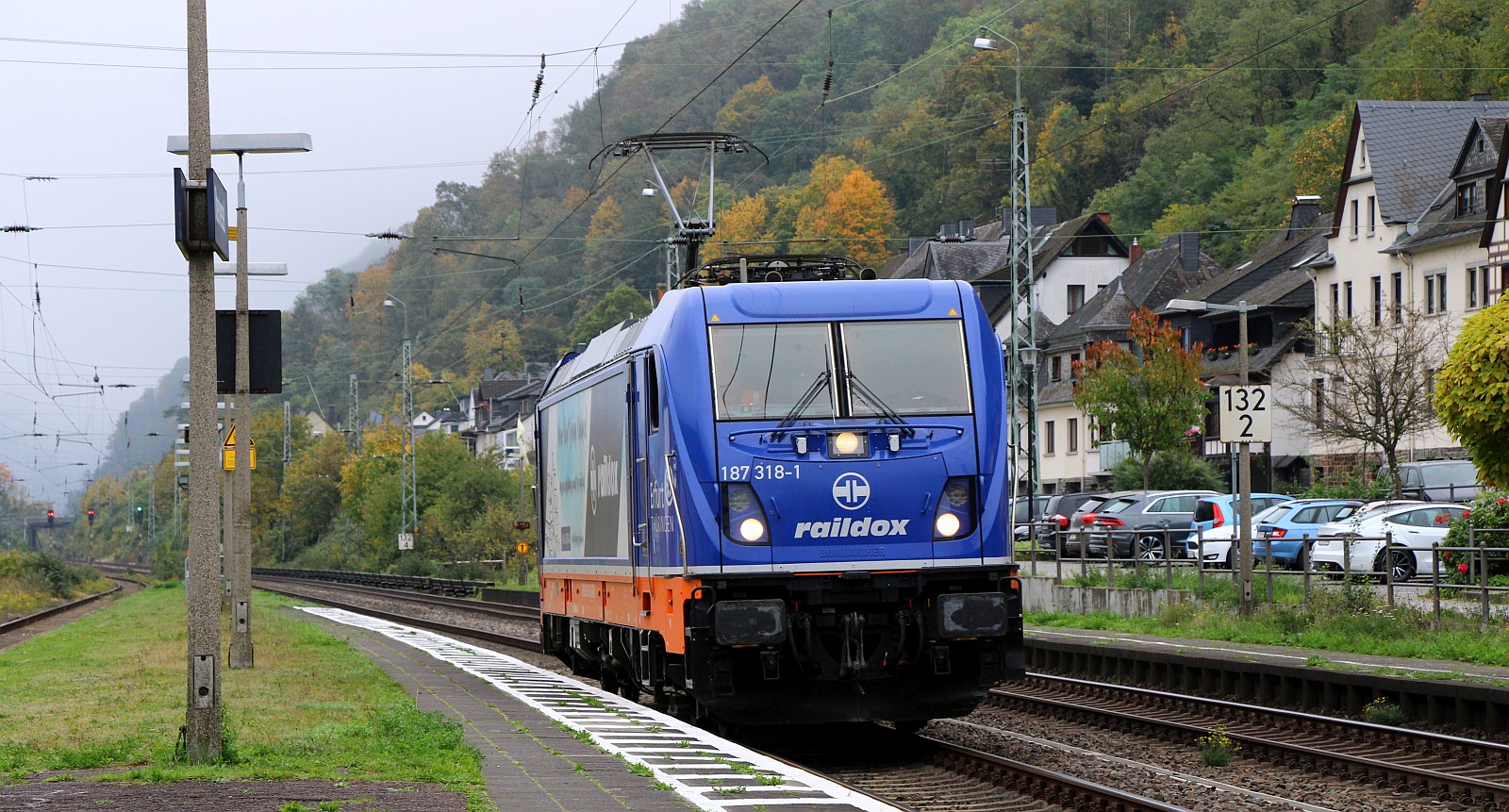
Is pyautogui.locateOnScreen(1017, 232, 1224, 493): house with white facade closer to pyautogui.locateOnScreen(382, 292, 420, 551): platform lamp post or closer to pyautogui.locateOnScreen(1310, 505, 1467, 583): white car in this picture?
pyautogui.locateOnScreen(382, 292, 420, 551): platform lamp post

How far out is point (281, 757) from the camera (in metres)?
11.8

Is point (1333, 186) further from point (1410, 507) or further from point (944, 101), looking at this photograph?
point (1410, 507)

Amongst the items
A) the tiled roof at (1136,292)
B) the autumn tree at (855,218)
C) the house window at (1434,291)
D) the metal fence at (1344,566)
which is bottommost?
the metal fence at (1344,566)

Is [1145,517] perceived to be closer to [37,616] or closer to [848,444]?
[848,444]

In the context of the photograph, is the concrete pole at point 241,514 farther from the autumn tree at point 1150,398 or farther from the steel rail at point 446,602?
the autumn tree at point 1150,398

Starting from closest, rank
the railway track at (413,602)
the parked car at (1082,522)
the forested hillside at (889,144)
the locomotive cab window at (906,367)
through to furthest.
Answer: the locomotive cab window at (906,367)
the railway track at (413,602)
the parked car at (1082,522)
the forested hillside at (889,144)

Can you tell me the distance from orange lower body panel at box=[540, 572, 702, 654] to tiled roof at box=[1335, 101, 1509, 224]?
41.1 meters

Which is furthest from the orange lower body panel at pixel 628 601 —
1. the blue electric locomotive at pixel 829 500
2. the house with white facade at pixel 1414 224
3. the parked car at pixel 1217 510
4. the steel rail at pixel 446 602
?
the house with white facade at pixel 1414 224

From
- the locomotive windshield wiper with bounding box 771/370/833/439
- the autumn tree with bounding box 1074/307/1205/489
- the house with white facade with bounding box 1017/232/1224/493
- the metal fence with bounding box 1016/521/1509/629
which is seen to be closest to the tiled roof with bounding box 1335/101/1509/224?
the autumn tree with bounding box 1074/307/1205/489

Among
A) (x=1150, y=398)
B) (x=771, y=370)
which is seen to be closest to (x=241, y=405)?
(x=771, y=370)

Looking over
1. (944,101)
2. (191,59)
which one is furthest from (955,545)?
(944,101)

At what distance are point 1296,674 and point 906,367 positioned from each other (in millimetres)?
5929

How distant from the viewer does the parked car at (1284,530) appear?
3116 cm

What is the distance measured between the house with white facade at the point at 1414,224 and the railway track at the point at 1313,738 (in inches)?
1308
